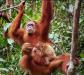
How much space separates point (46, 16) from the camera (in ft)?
13.6

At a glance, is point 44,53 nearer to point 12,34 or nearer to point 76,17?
point 12,34

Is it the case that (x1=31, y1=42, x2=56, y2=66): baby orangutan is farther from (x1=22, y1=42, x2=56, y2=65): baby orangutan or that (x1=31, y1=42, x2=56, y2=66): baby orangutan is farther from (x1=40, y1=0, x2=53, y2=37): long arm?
(x1=40, y1=0, x2=53, y2=37): long arm

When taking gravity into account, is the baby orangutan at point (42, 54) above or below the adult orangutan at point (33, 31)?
below

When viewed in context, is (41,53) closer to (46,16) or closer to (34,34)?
(34,34)

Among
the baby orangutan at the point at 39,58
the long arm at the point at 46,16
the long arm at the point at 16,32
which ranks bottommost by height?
the baby orangutan at the point at 39,58

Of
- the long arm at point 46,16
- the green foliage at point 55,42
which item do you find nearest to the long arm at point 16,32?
the green foliage at point 55,42

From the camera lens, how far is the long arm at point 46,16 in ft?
13.1

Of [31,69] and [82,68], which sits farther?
[31,69]

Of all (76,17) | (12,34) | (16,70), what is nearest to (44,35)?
(12,34)

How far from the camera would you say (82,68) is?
379cm

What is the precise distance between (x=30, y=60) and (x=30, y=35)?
0.54m

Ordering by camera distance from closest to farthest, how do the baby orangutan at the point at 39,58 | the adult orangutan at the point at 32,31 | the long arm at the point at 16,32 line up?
the baby orangutan at the point at 39,58 < the adult orangutan at the point at 32,31 < the long arm at the point at 16,32

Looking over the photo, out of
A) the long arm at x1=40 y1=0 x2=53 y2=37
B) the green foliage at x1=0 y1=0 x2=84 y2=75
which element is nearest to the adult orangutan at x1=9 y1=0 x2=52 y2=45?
the long arm at x1=40 y1=0 x2=53 y2=37

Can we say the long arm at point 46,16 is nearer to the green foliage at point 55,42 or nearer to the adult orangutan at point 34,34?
the adult orangutan at point 34,34
